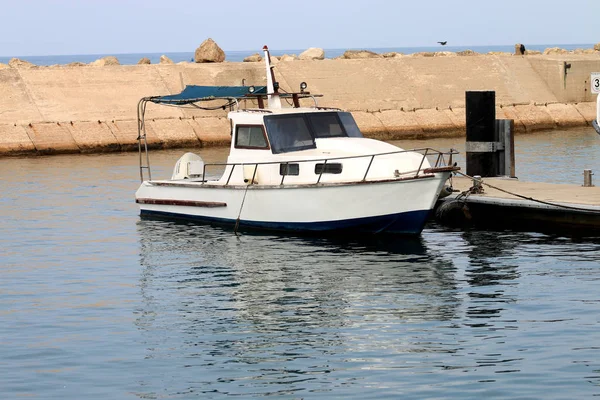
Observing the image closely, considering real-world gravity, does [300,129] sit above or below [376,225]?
above

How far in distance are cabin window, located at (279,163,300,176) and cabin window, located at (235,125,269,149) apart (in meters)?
0.73

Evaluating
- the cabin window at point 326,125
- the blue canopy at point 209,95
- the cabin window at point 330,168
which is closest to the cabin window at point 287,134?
the cabin window at point 326,125

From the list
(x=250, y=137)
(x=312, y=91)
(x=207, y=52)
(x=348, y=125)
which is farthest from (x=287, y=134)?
(x=207, y=52)

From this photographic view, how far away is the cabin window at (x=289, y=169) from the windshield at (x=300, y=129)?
515 millimetres

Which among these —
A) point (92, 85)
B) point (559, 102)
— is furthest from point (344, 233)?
point (559, 102)

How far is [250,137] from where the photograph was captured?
79.2ft

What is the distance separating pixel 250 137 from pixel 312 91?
2768cm

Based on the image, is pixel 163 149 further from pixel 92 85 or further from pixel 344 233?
pixel 344 233

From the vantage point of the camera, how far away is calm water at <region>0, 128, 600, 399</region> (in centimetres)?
1312

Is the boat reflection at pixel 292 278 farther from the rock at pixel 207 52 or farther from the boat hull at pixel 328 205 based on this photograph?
the rock at pixel 207 52

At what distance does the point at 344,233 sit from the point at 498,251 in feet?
10.8

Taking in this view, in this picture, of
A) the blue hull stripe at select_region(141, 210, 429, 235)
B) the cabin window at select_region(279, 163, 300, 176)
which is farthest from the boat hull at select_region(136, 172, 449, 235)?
the cabin window at select_region(279, 163, 300, 176)

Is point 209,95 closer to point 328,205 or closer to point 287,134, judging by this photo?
point 287,134

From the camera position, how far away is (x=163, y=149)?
44.4 metres
